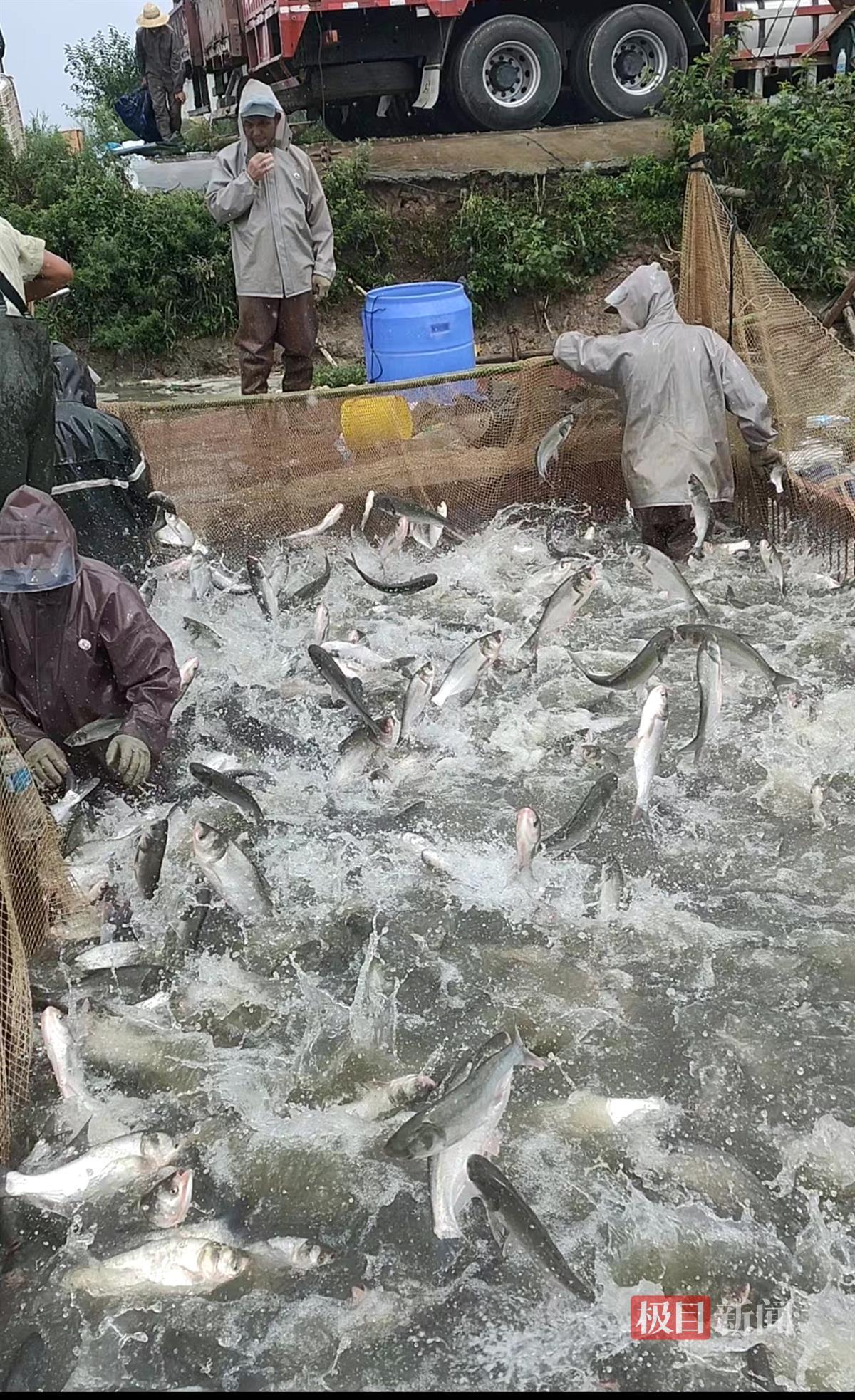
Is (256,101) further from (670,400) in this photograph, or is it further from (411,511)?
(670,400)

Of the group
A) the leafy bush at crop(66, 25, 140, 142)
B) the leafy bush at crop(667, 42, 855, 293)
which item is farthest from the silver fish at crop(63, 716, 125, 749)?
the leafy bush at crop(66, 25, 140, 142)

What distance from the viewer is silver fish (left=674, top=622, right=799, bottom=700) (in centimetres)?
509

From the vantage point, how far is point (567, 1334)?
269 cm

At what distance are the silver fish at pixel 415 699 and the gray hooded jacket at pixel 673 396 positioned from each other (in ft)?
8.66

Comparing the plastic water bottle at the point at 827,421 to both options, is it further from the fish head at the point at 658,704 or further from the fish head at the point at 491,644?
the fish head at the point at 658,704

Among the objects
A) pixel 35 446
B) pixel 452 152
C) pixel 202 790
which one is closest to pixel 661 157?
pixel 452 152

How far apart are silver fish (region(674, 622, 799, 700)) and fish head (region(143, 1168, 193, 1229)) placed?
3.26 m

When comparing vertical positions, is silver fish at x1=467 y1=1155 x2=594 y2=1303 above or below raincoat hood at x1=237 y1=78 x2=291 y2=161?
below

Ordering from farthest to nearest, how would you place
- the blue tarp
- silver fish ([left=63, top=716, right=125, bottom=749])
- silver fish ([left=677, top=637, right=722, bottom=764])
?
the blue tarp < silver fish ([left=677, top=637, right=722, bottom=764]) < silver fish ([left=63, top=716, right=125, bottom=749])

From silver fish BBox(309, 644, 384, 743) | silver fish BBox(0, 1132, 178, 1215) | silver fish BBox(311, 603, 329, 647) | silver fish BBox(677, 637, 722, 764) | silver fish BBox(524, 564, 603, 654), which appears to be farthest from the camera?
silver fish BBox(311, 603, 329, 647)

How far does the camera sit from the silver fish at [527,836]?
4.10 meters

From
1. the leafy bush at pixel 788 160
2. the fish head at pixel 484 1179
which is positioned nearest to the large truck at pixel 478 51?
the leafy bush at pixel 788 160

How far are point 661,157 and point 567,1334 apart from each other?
1266 cm

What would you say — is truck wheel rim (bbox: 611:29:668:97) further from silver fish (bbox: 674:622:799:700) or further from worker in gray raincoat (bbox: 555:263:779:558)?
silver fish (bbox: 674:622:799:700)
